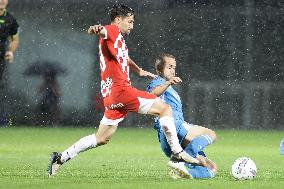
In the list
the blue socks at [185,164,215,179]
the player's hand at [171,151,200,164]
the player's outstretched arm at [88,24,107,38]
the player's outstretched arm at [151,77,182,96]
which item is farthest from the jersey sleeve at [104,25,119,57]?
the blue socks at [185,164,215,179]

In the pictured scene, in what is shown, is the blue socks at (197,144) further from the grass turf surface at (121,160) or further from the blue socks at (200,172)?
the grass turf surface at (121,160)

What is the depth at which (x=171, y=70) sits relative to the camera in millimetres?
10398

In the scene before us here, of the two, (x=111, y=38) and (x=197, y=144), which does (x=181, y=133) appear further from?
(x=111, y=38)

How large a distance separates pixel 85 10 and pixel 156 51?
5.42ft

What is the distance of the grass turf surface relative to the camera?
9.26 metres

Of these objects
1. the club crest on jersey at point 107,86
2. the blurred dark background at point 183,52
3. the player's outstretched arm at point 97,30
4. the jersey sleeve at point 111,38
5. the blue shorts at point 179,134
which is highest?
the player's outstretched arm at point 97,30

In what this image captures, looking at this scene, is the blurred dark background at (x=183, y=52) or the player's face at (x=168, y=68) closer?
the player's face at (x=168, y=68)

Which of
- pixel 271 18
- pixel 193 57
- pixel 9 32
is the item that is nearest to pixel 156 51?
pixel 193 57

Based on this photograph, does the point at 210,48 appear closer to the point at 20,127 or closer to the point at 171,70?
the point at 20,127

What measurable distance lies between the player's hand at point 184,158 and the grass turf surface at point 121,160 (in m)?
0.21

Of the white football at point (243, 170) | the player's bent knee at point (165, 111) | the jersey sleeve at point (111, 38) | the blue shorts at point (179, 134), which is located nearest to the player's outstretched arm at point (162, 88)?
the player's bent knee at point (165, 111)

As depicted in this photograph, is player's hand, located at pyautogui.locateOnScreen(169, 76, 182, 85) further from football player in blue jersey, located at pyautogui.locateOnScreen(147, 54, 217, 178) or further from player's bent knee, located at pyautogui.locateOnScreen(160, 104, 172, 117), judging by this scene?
player's bent knee, located at pyautogui.locateOnScreen(160, 104, 172, 117)

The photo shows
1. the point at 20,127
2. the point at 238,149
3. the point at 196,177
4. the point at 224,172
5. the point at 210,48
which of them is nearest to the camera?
the point at 196,177

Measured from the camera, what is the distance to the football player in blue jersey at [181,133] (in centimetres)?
989
